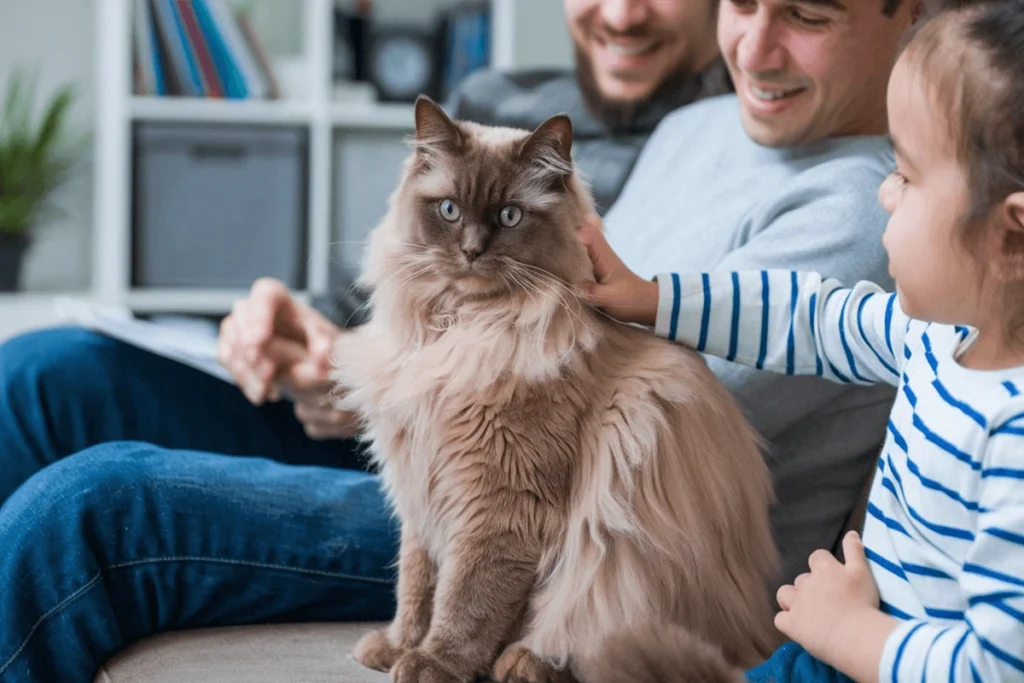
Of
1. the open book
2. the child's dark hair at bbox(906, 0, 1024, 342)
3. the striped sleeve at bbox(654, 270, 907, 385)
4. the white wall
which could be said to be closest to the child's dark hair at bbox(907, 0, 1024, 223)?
the child's dark hair at bbox(906, 0, 1024, 342)


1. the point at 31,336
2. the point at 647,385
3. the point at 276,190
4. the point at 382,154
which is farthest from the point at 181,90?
the point at 647,385

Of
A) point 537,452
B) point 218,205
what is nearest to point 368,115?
point 218,205

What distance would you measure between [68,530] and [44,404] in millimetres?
520

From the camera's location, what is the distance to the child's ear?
34.2 inches

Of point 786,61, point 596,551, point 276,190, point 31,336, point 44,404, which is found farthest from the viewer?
point 276,190

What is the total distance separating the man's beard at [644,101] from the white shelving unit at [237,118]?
1.54m

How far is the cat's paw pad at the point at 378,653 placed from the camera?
130cm

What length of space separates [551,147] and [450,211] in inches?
5.7

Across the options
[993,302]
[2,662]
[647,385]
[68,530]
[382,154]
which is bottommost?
[2,662]

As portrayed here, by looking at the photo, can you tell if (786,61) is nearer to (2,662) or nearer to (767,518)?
(767,518)

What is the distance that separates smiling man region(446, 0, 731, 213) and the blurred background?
5.27ft

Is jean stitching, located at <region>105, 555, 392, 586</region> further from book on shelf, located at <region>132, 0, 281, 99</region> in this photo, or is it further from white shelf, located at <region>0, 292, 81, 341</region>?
book on shelf, located at <region>132, 0, 281, 99</region>

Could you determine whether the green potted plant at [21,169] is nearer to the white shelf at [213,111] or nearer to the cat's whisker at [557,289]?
the white shelf at [213,111]

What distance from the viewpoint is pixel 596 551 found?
1231 millimetres
